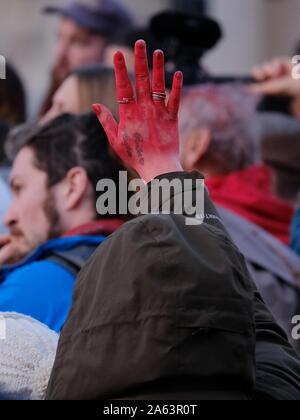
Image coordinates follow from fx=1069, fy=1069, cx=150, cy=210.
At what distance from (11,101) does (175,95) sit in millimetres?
2674

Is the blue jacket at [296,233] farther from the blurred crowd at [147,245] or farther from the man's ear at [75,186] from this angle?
the man's ear at [75,186]

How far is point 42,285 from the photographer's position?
283 centimetres

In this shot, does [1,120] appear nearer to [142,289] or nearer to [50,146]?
[50,146]

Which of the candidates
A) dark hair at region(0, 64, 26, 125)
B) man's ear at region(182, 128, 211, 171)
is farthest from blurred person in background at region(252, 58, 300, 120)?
dark hair at region(0, 64, 26, 125)

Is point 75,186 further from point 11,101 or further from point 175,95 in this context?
point 11,101

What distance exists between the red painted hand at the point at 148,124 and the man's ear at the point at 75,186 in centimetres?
106

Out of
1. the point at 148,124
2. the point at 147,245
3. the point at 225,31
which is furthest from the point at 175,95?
the point at 225,31

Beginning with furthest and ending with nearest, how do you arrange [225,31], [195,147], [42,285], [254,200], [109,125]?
1. [225,31]
2. [195,147]
3. [254,200]
4. [42,285]
5. [109,125]

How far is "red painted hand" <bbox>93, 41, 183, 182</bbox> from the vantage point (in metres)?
2.17

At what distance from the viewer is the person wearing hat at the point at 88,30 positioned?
19.1 feet

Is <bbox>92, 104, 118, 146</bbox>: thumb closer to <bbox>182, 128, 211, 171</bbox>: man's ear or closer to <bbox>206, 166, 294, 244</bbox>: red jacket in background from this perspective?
<bbox>206, 166, 294, 244</bbox>: red jacket in background

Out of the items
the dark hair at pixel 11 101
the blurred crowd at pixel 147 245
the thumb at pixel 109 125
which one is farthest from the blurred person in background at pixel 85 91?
the thumb at pixel 109 125

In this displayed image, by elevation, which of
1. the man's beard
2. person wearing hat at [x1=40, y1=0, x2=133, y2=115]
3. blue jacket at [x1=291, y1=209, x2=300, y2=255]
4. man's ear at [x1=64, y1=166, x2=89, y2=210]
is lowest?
blue jacket at [x1=291, y1=209, x2=300, y2=255]

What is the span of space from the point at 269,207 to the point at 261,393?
2.21 metres
